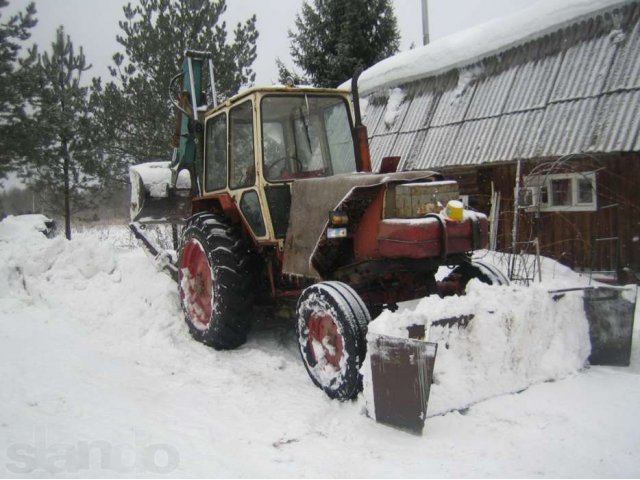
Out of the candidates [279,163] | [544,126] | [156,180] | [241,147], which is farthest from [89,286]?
[544,126]

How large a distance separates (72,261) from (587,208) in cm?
767

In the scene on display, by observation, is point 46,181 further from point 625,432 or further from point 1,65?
point 625,432

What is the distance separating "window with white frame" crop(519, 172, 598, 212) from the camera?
827cm

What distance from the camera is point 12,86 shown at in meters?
12.6

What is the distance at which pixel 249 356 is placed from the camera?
4727 mm

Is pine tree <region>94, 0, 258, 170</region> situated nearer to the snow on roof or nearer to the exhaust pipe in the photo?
the snow on roof

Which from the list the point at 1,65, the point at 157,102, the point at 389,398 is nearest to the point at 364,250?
the point at 389,398

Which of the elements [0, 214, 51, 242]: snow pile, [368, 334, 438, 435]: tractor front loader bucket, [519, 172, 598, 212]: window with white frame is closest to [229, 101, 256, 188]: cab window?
[368, 334, 438, 435]: tractor front loader bucket

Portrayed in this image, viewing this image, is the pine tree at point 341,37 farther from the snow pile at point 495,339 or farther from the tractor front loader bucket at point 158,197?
the snow pile at point 495,339

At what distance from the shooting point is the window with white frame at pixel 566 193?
27.1ft

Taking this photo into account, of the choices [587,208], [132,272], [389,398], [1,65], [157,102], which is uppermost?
[1,65]

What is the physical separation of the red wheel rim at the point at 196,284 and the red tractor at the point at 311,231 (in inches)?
0.5

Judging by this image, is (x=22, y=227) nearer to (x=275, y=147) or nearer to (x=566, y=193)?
(x=275, y=147)

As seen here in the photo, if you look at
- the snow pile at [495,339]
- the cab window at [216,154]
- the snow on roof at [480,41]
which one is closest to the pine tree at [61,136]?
the snow on roof at [480,41]
